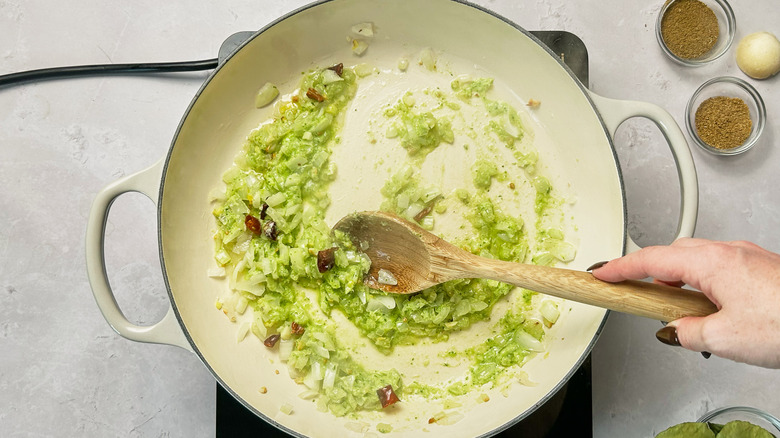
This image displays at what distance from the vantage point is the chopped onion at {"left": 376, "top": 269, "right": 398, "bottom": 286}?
167cm

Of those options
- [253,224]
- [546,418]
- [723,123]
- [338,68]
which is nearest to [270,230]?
[253,224]

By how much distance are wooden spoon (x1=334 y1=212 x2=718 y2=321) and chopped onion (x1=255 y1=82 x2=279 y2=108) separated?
430 mm

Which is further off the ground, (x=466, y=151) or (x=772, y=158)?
(x=772, y=158)

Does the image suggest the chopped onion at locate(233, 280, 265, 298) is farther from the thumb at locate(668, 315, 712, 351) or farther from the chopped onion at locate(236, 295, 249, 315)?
the thumb at locate(668, 315, 712, 351)

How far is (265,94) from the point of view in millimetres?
1786

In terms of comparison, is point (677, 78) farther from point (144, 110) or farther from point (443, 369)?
point (144, 110)

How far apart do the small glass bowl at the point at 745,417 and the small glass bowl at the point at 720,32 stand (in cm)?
100

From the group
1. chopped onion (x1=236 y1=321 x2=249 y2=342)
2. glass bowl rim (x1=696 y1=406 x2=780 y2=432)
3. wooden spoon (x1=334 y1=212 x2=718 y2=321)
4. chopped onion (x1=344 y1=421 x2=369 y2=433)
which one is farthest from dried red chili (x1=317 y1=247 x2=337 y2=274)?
glass bowl rim (x1=696 y1=406 x2=780 y2=432)

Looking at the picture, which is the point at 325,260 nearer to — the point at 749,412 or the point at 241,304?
the point at 241,304

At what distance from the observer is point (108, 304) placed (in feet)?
4.91

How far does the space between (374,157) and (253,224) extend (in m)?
0.39

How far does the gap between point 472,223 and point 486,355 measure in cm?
37

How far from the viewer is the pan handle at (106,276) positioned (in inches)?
58.4

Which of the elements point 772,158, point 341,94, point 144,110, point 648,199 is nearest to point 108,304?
point 144,110
